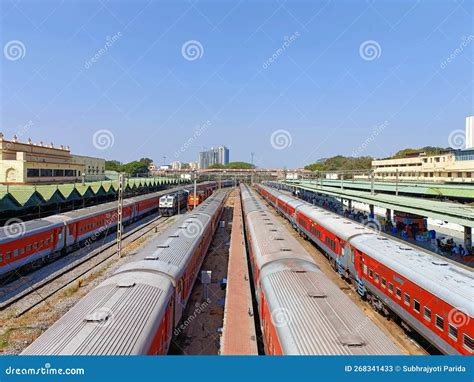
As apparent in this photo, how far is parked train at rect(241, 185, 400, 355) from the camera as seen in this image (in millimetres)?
6859

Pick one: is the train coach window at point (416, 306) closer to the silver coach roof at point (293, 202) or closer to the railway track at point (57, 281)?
the railway track at point (57, 281)

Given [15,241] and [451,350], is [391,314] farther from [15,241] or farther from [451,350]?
[15,241]

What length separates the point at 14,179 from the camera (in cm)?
4366

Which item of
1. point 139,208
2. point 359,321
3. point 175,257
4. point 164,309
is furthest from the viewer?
point 139,208

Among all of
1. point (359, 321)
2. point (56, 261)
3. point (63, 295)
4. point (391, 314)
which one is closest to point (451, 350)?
point (359, 321)

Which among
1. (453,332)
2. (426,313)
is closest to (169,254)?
(426,313)

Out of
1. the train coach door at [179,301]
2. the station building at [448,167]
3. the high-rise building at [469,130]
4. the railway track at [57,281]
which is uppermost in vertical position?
the high-rise building at [469,130]

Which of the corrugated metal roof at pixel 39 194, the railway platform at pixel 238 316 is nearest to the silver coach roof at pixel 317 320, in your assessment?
the railway platform at pixel 238 316

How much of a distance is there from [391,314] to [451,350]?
4.73 metres

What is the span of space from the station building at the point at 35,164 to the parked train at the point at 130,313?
2891 cm

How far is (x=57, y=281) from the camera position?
1998 cm

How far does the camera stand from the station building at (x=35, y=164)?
43750 millimetres

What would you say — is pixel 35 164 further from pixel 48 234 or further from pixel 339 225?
pixel 339 225

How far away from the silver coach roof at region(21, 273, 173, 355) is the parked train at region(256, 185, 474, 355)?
25.2ft
